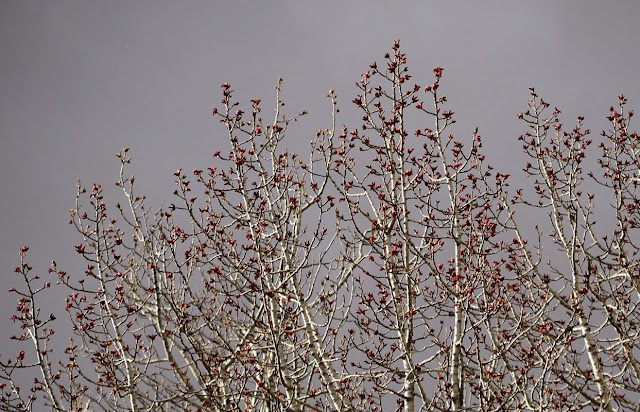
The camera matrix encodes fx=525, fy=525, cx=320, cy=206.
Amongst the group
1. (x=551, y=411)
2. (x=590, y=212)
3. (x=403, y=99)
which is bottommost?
(x=551, y=411)

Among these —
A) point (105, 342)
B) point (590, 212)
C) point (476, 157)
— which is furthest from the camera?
point (590, 212)

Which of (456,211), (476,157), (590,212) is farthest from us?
(590,212)

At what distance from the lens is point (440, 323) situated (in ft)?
22.9

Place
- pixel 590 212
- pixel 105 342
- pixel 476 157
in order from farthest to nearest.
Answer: pixel 590 212 → pixel 476 157 → pixel 105 342

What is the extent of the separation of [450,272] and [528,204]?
3.18m

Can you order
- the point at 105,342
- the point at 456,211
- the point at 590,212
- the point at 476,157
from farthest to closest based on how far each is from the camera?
the point at 590,212 < the point at 476,157 < the point at 456,211 < the point at 105,342

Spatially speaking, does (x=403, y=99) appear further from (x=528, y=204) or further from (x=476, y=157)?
(x=528, y=204)

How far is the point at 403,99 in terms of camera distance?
22.4ft

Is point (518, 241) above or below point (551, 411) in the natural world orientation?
above

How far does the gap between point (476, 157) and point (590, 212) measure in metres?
2.65

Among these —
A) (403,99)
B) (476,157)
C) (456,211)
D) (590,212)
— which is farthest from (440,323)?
(590,212)

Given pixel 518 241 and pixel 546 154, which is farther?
pixel 546 154

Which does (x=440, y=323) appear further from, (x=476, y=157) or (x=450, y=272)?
(x=476, y=157)

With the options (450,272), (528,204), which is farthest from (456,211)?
(528,204)
